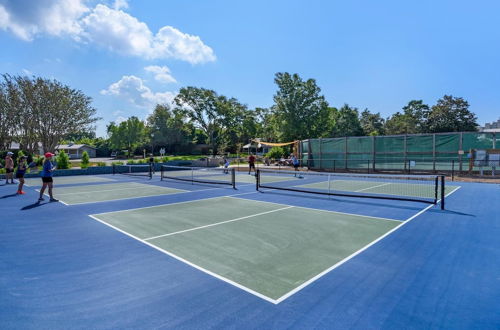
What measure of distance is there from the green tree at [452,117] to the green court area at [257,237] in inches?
1779

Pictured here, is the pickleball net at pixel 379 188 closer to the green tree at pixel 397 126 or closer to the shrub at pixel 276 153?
the shrub at pixel 276 153

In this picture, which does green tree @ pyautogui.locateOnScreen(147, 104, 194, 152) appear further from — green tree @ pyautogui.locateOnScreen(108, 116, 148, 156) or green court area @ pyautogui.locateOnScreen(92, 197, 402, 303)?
green court area @ pyautogui.locateOnScreen(92, 197, 402, 303)

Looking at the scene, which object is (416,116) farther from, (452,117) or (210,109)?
(210,109)

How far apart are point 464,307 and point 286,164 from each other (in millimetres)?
28811

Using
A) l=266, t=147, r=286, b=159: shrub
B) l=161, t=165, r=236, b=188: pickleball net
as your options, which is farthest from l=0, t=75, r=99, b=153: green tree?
l=266, t=147, r=286, b=159: shrub

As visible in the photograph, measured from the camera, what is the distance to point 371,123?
218 ft

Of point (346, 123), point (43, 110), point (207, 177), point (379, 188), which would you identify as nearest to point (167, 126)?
point (43, 110)

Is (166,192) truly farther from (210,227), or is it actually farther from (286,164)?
(286,164)

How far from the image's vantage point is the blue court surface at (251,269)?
3371 mm

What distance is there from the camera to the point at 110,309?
3521mm

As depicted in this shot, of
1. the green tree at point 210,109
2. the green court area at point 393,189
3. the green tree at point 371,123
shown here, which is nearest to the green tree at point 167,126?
the green tree at point 210,109

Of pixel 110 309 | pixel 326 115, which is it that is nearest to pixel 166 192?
pixel 110 309

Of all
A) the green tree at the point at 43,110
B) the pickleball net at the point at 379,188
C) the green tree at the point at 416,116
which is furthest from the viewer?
the green tree at the point at 416,116

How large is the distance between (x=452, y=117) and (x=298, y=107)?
24.5 meters
